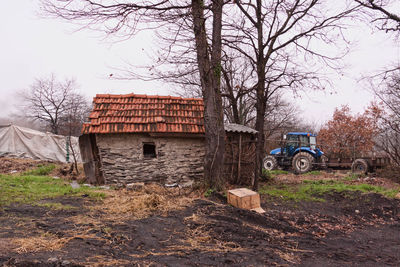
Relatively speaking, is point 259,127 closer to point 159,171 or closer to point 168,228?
point 159,171

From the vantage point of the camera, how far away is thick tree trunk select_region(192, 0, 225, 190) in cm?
796

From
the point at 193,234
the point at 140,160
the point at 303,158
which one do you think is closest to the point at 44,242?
the point at 193,234

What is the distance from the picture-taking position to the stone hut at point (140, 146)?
9.48m

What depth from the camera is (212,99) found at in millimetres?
8250

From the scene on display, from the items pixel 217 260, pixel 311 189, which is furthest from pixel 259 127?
pixel 217 260

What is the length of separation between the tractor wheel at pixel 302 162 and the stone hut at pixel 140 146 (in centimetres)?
780

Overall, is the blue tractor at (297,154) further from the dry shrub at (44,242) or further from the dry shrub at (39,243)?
the dry shrub at (39,243)

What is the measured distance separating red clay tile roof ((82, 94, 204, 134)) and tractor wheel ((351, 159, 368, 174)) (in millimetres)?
9456

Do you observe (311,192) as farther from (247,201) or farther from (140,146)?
(140,146)

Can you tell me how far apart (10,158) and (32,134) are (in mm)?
2219

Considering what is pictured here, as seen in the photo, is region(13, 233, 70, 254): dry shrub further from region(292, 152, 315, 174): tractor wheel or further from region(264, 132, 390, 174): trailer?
region(292, 152, 315, 174): tractor wheel

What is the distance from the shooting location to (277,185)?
1039cm

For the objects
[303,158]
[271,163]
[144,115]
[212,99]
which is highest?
[212,99]

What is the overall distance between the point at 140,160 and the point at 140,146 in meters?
0.51
